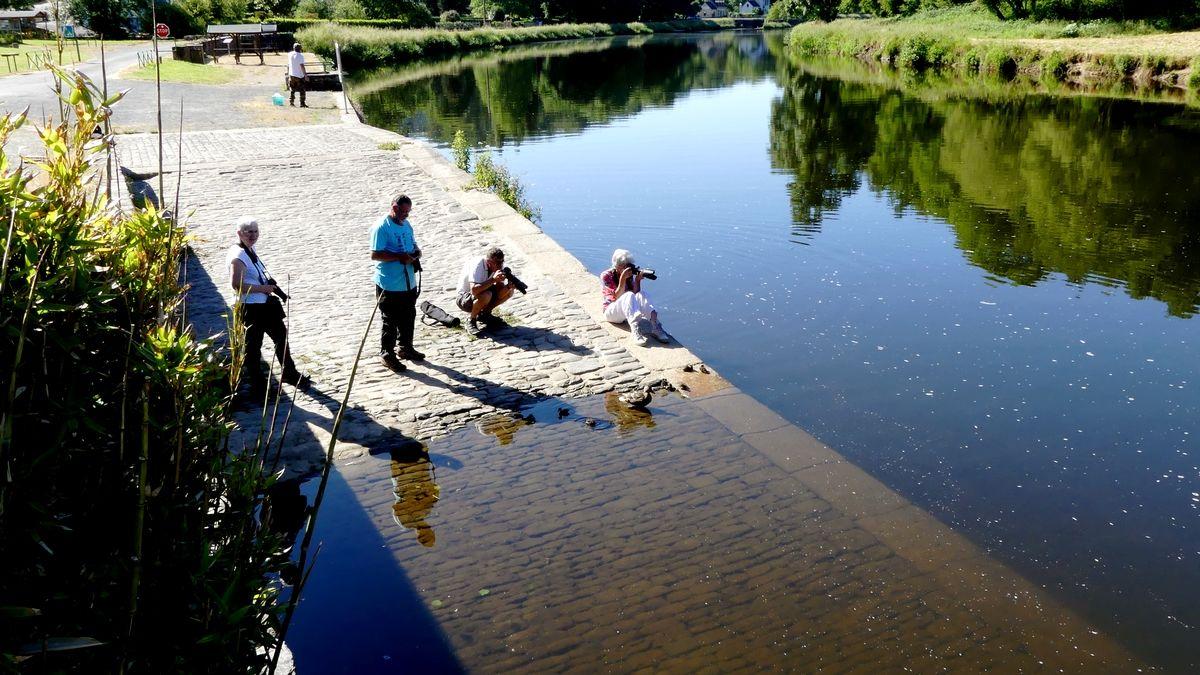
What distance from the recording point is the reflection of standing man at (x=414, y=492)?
21.9 feet

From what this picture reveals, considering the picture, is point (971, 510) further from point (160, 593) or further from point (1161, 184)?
point (1161, 184)

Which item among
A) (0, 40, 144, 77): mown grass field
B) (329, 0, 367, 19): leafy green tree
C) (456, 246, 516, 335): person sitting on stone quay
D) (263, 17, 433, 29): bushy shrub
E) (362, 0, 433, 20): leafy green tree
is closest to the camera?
(456, 246, 516, 335): person sitting on stone quay

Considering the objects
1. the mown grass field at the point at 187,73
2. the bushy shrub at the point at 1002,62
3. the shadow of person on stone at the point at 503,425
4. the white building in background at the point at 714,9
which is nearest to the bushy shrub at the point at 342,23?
the mown grass field at the point at 187,73

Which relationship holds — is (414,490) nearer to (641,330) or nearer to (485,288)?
(485,288)

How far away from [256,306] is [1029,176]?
691 inches

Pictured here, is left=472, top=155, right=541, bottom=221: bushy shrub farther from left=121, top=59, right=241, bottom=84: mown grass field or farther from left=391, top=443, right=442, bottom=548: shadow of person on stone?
left=121, top=59, right=241, bottom=84: mown grass field

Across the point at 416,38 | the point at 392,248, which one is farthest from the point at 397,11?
the point at 392,248

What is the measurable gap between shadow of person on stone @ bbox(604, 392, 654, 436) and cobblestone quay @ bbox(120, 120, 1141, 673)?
0.15ft

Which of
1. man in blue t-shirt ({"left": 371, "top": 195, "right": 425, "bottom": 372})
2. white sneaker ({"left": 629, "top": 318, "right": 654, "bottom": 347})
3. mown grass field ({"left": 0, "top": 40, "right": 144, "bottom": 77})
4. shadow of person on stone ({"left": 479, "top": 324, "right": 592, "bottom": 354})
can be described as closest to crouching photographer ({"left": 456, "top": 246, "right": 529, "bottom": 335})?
shadow of person on stone ({"left": 479, "top": 324, "right": 592, "bottom": 354})

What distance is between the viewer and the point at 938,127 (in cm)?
2683

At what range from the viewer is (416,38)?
60.3 m

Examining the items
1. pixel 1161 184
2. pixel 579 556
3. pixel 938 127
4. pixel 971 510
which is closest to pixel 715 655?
pixel 579 556

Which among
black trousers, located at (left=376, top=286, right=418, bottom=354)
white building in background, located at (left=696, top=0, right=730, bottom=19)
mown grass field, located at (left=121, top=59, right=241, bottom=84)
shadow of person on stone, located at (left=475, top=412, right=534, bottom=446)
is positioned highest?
white building in background, located at (left=696, top=0, right=730, bottom=19)

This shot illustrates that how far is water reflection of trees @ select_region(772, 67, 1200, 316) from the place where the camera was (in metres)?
14.4
